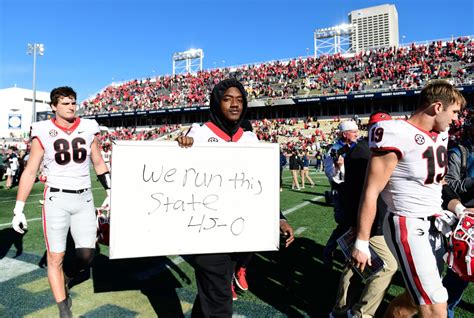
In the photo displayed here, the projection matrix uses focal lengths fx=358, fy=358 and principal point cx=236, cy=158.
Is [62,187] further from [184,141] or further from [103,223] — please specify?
[184,141]

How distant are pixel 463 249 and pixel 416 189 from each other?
1.33ft

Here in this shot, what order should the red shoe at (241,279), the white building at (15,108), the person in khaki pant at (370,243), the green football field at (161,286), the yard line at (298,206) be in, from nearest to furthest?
the person in khaki pant at (370,243) → the green football field at (161,286) → the red shoe at (241,279) → the yard line at (298,206) → the white building at (15,108)

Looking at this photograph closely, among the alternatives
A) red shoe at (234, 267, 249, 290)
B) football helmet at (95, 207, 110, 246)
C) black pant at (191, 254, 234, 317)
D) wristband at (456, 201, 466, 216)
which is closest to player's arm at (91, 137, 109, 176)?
football helmet at (95, 207, 110, 246)

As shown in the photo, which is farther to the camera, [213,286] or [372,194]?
[213,286]

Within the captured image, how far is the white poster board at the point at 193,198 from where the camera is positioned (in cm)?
217

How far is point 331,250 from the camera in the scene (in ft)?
13.7

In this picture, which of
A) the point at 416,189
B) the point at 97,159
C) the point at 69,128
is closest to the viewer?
the point at 416,189

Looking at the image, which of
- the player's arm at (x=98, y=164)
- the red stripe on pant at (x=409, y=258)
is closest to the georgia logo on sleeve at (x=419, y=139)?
the red stripe on pant at (x=409, y=258)

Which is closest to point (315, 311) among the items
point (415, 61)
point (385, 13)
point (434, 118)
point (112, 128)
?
point (434, 118)

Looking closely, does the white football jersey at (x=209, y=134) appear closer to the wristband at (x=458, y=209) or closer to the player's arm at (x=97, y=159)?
the player's arm at (x=97, y=159)

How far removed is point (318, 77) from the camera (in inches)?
1521

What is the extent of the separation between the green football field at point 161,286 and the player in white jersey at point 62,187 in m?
0.55

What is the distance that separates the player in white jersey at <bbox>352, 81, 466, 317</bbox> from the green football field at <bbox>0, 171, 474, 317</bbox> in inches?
53.1

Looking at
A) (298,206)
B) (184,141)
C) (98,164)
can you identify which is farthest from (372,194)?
(298,206)
